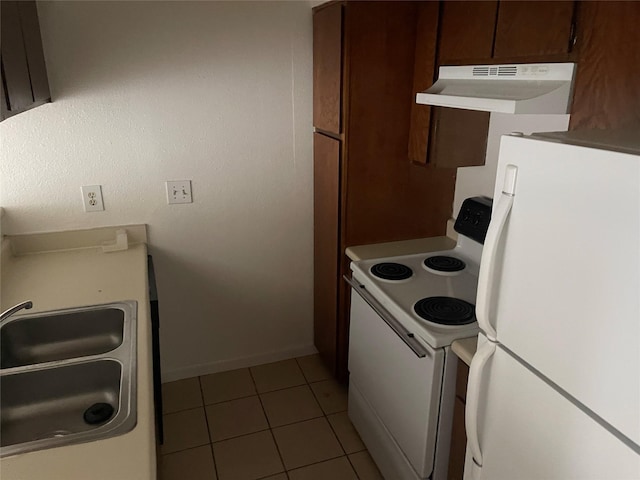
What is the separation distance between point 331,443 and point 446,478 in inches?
26.8

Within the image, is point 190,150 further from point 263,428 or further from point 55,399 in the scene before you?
point 263,428

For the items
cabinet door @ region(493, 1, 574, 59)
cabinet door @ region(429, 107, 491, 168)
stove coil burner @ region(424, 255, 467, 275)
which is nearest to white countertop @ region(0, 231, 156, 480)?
→ stove coil burner @ region(424, 255, 467, 275)

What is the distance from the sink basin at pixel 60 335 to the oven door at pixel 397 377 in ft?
3.11

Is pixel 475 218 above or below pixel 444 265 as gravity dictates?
above

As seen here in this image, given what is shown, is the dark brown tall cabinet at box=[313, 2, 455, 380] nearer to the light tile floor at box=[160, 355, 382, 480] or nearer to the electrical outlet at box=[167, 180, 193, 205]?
the light tile floor at box=[160, 355, 382, 480]

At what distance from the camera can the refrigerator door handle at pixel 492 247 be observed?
1.08m

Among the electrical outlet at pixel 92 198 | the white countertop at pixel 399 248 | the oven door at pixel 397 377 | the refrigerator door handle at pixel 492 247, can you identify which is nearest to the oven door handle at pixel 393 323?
the oven door at pixel 397 377

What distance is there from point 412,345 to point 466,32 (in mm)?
1113

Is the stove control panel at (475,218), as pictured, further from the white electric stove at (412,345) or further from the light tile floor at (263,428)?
the light tile floor at (263,428)

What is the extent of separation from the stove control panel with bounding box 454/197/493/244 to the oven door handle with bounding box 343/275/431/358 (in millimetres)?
531

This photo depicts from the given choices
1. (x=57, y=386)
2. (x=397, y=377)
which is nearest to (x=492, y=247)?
(x=397, y=377)

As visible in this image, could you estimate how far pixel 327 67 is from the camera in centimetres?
220

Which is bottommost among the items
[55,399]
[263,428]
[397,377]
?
[263,428]

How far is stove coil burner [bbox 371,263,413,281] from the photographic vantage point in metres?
2.01
